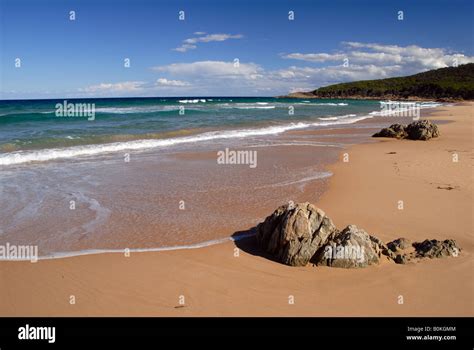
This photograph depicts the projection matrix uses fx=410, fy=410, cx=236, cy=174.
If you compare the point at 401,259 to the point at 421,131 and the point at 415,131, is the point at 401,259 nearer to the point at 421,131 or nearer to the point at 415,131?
the point at 421,131

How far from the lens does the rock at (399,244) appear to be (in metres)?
6.43

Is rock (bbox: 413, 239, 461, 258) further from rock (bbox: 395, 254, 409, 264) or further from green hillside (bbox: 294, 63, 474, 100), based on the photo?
green hillside (bbox: 294, 63, 474, 100)

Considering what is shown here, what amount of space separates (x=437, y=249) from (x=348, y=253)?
1.48 meters

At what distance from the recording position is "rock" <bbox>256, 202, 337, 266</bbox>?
19.7ft

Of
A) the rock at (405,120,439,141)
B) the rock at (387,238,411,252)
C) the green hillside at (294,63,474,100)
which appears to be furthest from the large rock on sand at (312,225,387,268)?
the green hillside at (294,63,474,100)

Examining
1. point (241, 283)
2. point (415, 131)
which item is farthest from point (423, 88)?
point (241, 283)

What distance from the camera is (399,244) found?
648cm

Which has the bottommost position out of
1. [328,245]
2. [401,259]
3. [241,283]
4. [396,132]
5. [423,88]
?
[241,283]

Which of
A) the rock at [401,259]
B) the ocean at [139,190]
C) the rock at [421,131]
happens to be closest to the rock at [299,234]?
the rock at [401,259]

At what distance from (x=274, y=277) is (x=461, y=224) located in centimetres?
411

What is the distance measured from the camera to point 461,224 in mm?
7559
